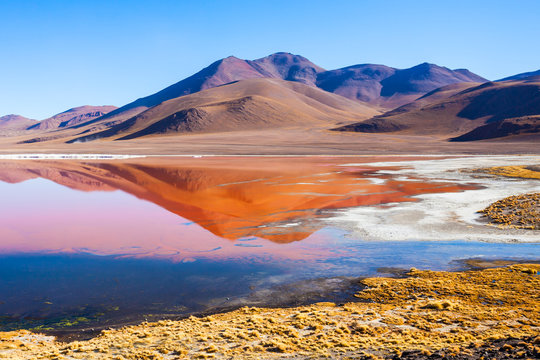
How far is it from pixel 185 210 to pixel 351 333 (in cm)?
1234

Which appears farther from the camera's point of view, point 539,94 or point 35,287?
point 539,94

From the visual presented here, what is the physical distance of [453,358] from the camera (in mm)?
5336

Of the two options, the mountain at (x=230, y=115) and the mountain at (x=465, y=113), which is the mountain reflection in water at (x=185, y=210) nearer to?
the mountain at (x=465, y=113)

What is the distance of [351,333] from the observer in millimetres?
6258

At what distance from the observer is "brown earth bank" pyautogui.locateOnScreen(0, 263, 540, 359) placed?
18.5 ft

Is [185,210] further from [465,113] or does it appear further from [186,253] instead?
[465,113]

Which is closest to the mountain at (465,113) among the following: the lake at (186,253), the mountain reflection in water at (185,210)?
the mountain reflection in water at (185,210)

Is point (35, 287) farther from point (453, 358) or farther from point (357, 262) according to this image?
point (453, 358)

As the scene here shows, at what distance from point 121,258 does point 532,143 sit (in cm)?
8081

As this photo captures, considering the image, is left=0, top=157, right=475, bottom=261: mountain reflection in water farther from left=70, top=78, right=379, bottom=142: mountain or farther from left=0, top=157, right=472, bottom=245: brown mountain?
left=70, top=78, right=379, bottom=142: mountain

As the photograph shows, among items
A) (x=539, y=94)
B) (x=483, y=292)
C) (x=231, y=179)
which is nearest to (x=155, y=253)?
(x=483, y=292)

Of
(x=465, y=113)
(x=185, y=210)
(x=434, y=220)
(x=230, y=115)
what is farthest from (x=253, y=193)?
(x=465, y=113)

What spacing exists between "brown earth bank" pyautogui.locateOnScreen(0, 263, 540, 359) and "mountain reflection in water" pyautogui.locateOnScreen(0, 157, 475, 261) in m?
3.87

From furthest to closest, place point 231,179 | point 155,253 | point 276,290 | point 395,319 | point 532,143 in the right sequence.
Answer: point 532,143
point 231,179
point 155,253
point 276,290
point 395,319
